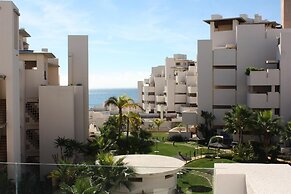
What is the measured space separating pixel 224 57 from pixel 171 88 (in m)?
18.2

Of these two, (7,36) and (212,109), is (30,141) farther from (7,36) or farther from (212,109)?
(212,109)

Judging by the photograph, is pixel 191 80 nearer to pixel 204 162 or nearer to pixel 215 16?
pixel 215 16

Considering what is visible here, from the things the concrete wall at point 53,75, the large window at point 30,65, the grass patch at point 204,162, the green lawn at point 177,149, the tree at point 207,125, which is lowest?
the grass patch at point 204,162

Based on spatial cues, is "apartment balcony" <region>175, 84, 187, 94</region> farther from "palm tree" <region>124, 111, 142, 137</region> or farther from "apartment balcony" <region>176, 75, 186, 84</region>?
"palm tree" <region>124, 111, 142, 137</region>

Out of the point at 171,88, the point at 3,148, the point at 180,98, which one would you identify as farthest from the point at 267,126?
the point at 171,88

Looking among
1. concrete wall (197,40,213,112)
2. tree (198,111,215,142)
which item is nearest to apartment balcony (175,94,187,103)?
concrete wall (197,40,213,112)

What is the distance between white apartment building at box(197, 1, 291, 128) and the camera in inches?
1211

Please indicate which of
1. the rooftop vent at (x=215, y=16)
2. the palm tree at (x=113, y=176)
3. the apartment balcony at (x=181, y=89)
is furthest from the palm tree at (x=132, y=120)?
the apartment balcony at (x=181, y=89)

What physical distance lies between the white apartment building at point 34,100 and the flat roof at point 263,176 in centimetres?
931

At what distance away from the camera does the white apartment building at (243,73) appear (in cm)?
3075

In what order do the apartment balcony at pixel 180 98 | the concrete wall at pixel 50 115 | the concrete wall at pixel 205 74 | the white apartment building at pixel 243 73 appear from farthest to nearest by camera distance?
the apartment balcony at pixel 180 98, the concrete wall at pixel 205 74, the white apartment building at pixel 243 73, the concrete wall at pixel 50 115

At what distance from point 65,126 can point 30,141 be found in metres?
1.86

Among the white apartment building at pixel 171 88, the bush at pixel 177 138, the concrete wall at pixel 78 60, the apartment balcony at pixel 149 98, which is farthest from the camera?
the apartment balcony at pixel 149 98

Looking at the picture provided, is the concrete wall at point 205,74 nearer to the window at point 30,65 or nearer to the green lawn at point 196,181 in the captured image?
the window at point 30,65
